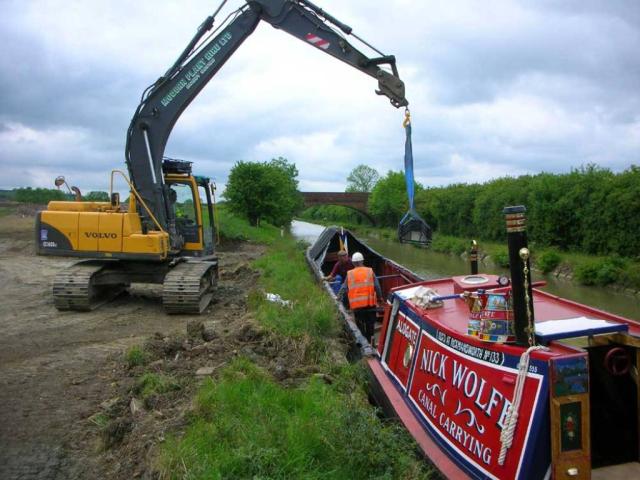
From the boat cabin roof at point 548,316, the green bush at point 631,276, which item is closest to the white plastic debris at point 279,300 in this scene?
the boat cabin roof at point 548,316

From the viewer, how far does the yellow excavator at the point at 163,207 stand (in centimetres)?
922

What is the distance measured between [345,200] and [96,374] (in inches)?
2220

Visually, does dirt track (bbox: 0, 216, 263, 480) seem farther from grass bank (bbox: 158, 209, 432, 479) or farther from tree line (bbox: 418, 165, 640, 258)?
tree line (bbox: 418, 165, 640, 258)

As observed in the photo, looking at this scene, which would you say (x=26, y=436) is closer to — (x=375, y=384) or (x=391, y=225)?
(x=375, y=384)

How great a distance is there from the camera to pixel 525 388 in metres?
3.11

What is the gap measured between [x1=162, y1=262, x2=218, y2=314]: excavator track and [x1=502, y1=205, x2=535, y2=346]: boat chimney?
6782 millimetres

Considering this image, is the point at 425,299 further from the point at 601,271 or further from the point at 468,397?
the point at 601,271

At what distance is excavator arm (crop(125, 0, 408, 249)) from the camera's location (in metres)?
9.83

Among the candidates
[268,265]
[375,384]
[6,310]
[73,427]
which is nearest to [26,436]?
[73,427]

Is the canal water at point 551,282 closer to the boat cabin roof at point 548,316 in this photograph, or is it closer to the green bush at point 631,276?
the green bush at point 631,276

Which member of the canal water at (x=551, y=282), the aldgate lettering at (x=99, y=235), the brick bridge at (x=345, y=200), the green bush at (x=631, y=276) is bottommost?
the canal water at (x=551, y=282)

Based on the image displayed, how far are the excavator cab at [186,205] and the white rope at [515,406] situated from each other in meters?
8.30

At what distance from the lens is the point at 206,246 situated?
10969 millimetres

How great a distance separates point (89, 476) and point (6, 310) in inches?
286
